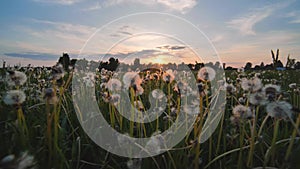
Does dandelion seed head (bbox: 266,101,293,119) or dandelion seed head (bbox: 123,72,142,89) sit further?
dandelion seed head (bbox: 123,72,142,89)

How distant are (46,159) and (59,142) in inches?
8.2

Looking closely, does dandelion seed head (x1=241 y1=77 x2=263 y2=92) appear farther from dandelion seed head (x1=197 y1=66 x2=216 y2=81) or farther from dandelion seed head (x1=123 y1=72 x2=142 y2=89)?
dandelion seed head (x1=123 y1=72 x2=142 y2=89)

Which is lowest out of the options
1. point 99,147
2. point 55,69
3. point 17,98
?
point 99,147

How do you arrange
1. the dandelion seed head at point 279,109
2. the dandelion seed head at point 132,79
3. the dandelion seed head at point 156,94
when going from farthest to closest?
the dandelion seed head at point 156,94, the dandelion seed head at point 132,79, the dandelion seed head at point 279,109

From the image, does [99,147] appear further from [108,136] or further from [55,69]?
[55,69]

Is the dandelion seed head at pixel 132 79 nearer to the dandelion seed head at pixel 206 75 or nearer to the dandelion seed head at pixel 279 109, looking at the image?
the dandelion seed head at pixel 206 75

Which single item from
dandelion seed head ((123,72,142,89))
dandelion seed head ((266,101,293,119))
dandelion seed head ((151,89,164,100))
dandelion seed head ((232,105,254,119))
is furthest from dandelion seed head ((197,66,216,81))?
dandelion seed head ((151,89,164,100))

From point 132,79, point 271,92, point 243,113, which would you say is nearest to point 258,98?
point 271,92

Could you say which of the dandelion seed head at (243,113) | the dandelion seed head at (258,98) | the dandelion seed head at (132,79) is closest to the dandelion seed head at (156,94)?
the dandelion seed head at (132,79)

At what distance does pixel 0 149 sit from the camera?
1.74m

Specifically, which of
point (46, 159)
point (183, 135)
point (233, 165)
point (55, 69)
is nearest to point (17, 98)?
point (55, 69)

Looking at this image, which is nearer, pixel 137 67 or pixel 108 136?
pixel 108 136

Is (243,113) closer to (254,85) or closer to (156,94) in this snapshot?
(254,85)

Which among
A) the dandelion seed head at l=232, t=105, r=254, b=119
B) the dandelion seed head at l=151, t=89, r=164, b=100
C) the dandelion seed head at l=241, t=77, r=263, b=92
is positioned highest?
the dandelion seed head at l=241, t=77, r=263, b=92
